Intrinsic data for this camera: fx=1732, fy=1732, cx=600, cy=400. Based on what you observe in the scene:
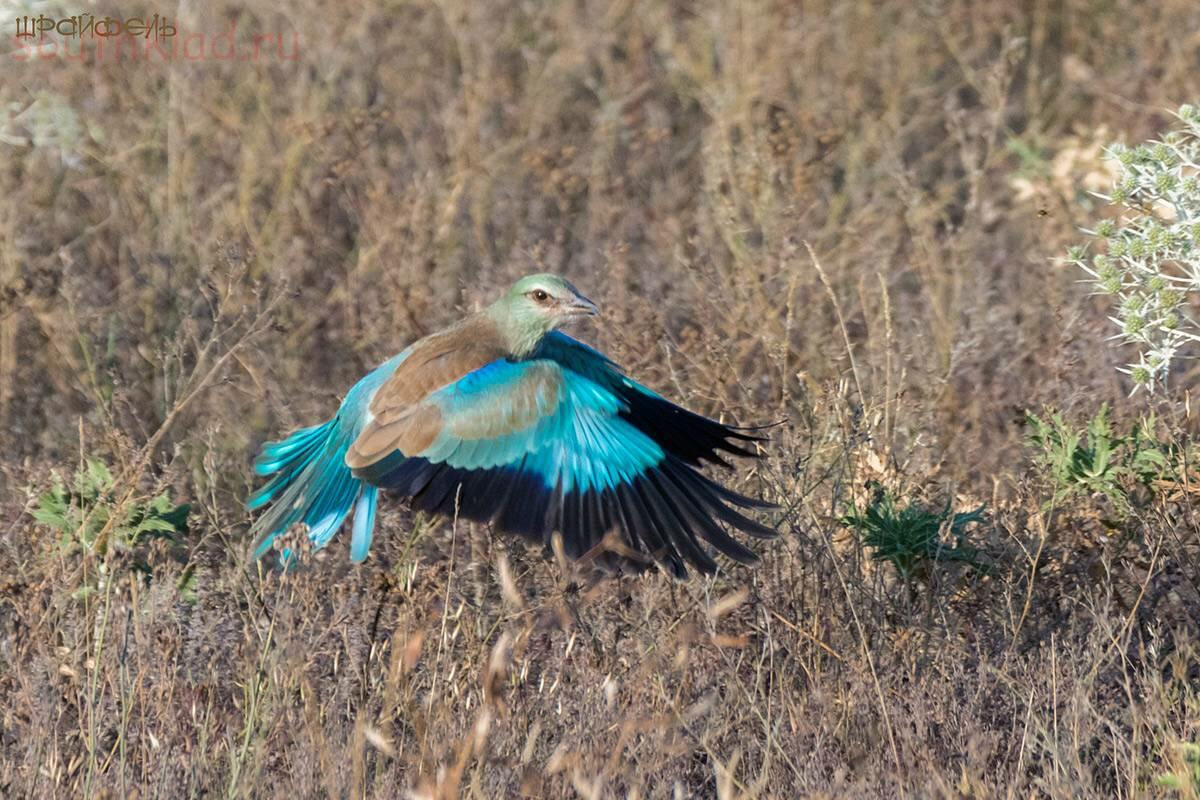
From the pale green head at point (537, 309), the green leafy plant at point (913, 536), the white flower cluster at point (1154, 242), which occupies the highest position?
the white flower cluster at point (1154, 242)

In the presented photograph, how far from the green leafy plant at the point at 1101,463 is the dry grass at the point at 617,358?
11cm

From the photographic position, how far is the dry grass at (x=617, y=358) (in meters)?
3.88

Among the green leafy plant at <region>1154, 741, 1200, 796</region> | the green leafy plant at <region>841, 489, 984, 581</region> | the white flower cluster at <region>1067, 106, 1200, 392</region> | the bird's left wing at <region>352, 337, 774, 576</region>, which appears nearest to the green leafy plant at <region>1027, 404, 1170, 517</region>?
the green leafy plant at <region>841, 489, 984, 581</region>

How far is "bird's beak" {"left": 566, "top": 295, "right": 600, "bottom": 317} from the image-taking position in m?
4.81

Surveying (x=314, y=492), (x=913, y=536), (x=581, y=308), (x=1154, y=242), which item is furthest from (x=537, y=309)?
(x=1154, y=242)

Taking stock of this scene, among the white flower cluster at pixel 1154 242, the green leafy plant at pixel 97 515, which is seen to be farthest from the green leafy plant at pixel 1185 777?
the green leafy plant at pixel 97 515

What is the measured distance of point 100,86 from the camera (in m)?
7.75

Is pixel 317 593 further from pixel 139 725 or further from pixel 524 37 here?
pixel 524 37

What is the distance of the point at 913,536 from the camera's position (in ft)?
14.6

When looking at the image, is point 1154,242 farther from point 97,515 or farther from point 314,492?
point 97,515

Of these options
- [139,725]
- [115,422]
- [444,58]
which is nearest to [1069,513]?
[139,725]

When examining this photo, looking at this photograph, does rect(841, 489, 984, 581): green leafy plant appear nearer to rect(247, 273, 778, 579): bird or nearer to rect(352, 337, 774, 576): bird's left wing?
rect(247, 273, 778, 579): bird

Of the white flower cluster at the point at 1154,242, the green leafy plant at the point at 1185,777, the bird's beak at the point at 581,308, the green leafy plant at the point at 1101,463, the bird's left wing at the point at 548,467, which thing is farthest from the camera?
the bird's beak at the point at 581,308

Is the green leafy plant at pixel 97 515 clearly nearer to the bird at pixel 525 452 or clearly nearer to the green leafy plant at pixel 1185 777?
the bird at pixel 525 452
